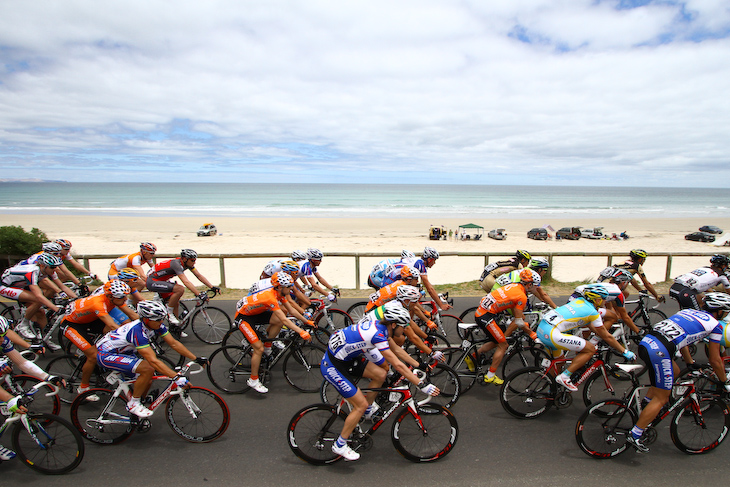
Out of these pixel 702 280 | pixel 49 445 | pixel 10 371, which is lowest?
pixel 49 445

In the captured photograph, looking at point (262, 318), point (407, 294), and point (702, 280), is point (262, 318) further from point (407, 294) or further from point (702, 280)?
point (702, 280)

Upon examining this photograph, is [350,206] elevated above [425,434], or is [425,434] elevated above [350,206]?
[350,206]

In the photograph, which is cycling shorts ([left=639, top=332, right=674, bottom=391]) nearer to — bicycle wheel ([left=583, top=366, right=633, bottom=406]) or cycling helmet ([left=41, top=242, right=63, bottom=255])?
bicycle wheel ([left=583, top=366, right=633, bottom=406])

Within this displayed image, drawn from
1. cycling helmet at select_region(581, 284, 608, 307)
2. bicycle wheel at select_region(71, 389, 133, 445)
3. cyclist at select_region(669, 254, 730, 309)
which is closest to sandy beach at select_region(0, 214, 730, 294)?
cyclist at select_region(669, 254, 730, 309)

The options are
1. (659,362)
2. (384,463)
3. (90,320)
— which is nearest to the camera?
(659,362)

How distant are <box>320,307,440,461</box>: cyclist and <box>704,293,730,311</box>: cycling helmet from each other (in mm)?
3293

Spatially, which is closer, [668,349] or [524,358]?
[668,349]

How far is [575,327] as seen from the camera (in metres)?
5.04

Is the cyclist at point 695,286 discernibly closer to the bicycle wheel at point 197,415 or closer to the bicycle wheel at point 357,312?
the bicycle wheel at point 357,312

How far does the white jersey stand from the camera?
22.0 ft

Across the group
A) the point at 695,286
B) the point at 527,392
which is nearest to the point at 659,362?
the point at 527,392

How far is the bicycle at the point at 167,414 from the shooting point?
14.5 ft

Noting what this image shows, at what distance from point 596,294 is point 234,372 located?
5.04 meters

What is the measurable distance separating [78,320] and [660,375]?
696cm
